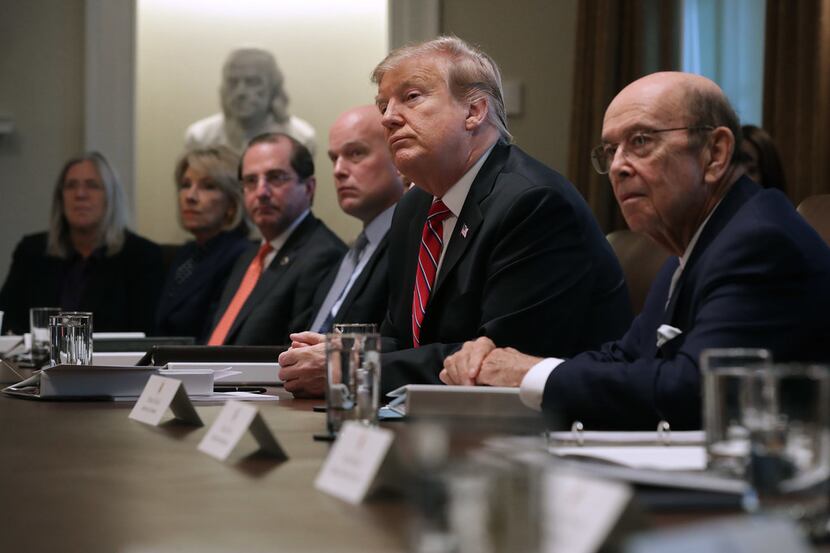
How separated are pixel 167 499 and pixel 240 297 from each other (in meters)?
3.50

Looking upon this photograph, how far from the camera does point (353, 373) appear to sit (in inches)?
62.0

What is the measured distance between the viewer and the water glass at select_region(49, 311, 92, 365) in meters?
2.64

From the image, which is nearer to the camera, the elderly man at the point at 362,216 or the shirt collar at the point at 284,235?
the elderly man at the point at 362,216

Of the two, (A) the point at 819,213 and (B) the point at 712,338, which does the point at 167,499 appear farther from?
(A) the point at 819,213

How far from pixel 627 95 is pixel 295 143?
2691 mm

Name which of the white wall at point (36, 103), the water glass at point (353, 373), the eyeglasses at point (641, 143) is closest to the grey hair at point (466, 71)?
the eyeglasses at point (641, 143)

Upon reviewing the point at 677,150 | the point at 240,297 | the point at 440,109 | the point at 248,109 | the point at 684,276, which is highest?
the point at 248,109

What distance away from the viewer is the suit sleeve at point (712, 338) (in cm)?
190

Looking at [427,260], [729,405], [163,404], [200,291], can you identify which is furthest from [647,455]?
[200,291]

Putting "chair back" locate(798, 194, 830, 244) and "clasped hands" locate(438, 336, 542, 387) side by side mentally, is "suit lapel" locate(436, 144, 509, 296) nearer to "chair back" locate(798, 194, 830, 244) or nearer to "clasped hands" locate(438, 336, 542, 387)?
"clasped hands" locate(438, 336, 542, 387)

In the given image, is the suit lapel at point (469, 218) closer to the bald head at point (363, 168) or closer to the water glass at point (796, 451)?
the bald head at point (363, 168)

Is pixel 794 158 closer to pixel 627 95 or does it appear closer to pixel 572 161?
pixel 572 161

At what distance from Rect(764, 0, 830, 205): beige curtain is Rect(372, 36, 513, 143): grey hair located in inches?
85.5

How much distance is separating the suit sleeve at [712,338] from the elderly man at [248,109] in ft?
16.6
